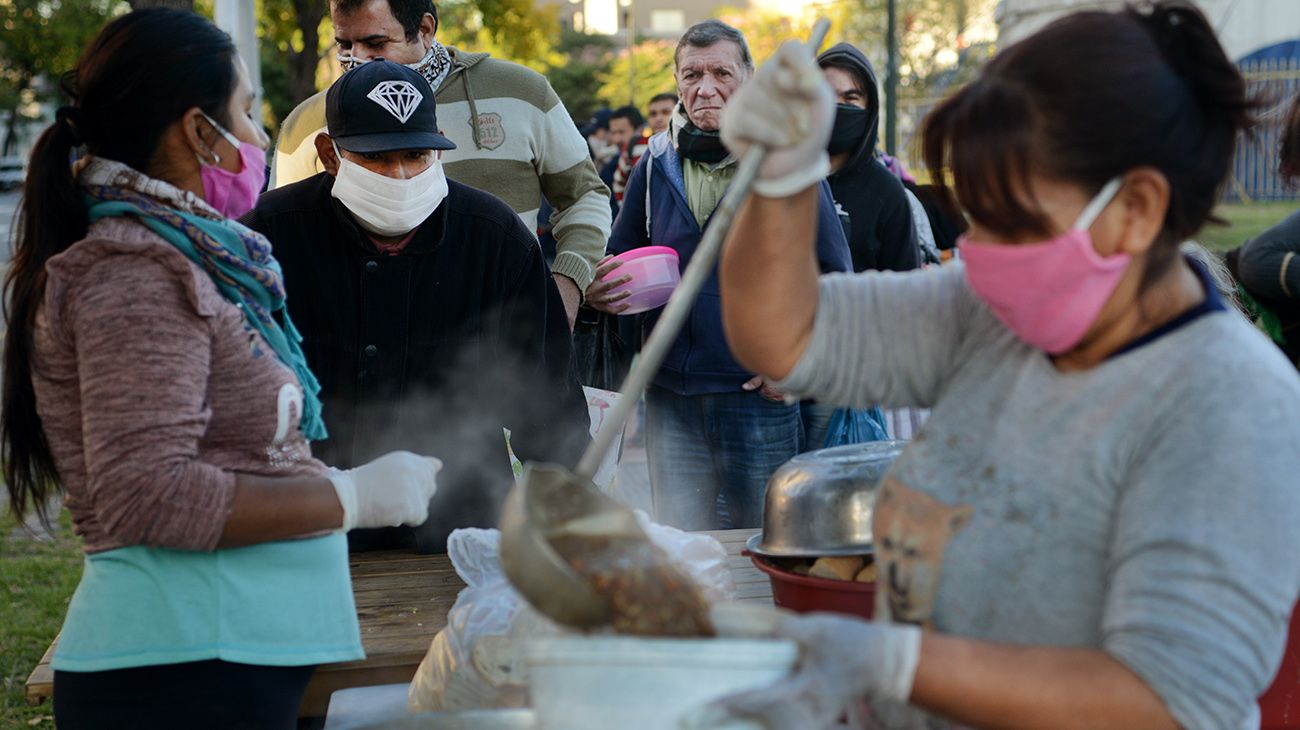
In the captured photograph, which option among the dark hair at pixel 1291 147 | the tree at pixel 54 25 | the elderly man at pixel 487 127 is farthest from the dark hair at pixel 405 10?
the tree at pixel 54 25

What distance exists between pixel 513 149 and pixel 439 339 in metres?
1.12

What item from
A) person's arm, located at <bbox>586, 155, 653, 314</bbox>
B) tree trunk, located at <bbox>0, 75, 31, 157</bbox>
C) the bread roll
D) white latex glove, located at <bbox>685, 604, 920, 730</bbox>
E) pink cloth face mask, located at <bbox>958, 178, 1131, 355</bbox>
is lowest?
tree trunk, located at <bbox>0, 75, 31, 157</bbox>

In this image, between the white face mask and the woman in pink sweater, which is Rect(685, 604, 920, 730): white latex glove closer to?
the woman in pink sweater

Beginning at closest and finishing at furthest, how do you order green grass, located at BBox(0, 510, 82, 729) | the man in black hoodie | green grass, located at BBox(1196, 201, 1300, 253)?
green grass, located at BBox(0, 510, 82, 729), the man in black hoodie, green grass, located at BBox(1196, 201, 1300, 253)

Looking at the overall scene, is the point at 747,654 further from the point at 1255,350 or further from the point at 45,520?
the point at 45,520

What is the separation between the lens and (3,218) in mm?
35938

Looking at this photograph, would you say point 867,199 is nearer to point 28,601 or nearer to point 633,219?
point 633,219

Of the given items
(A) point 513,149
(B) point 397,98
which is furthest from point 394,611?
(A) point 513,149

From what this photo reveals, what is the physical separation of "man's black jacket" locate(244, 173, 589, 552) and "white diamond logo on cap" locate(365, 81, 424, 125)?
0.86 ft

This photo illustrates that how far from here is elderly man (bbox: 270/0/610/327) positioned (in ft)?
13.4

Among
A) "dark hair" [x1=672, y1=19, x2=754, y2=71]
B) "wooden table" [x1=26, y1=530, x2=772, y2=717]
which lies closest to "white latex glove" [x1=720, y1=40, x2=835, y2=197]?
"wooden table" [x1=26, y1=530, x2=772, y2=717]

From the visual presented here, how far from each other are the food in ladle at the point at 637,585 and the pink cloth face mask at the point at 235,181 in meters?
1.09

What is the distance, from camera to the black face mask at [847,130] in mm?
4410

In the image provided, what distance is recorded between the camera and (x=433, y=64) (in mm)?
4141
